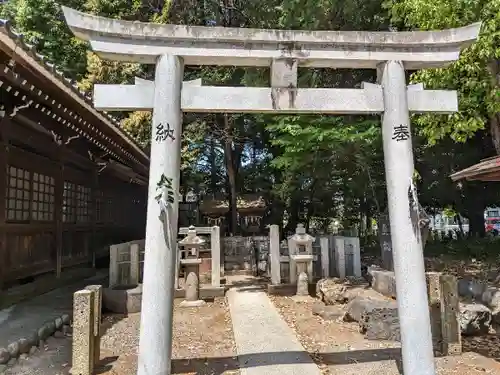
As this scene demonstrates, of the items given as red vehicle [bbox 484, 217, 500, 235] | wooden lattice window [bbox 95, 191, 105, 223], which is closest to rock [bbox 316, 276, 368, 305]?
wooden lattice window [bbox 95, 191, 105, 223]

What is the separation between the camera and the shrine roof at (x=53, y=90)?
489 cm

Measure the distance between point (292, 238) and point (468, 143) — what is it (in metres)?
8.58

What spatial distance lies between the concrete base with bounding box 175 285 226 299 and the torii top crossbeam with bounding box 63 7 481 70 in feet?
21.7

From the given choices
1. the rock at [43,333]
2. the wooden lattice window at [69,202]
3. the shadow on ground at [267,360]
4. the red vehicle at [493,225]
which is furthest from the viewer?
the red vehicle at [493,225]

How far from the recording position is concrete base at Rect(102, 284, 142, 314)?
332 inches

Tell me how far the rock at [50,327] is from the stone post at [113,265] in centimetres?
285

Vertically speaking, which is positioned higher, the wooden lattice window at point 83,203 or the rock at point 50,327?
the wooden lattice window at point 83,203

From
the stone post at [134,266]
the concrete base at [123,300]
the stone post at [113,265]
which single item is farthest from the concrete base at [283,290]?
the stone post at [113,265]

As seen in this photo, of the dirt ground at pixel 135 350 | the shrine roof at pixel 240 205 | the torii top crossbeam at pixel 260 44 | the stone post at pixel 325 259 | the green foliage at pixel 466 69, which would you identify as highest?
the green foliage at pixel 466 69

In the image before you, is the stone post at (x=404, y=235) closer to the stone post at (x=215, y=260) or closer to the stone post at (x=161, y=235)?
the stone post at (x=161, y=235)

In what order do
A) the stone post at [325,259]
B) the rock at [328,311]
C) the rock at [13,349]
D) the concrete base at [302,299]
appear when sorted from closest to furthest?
the rock at [13,349]
the rock at [328,311]
the concrete base at [302,299]
the stone post at [325,259]

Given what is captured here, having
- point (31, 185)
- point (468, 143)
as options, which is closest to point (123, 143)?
point (31, 185)

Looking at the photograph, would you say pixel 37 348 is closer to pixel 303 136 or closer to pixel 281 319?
pixel 281 319

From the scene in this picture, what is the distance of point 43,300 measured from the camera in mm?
7730
